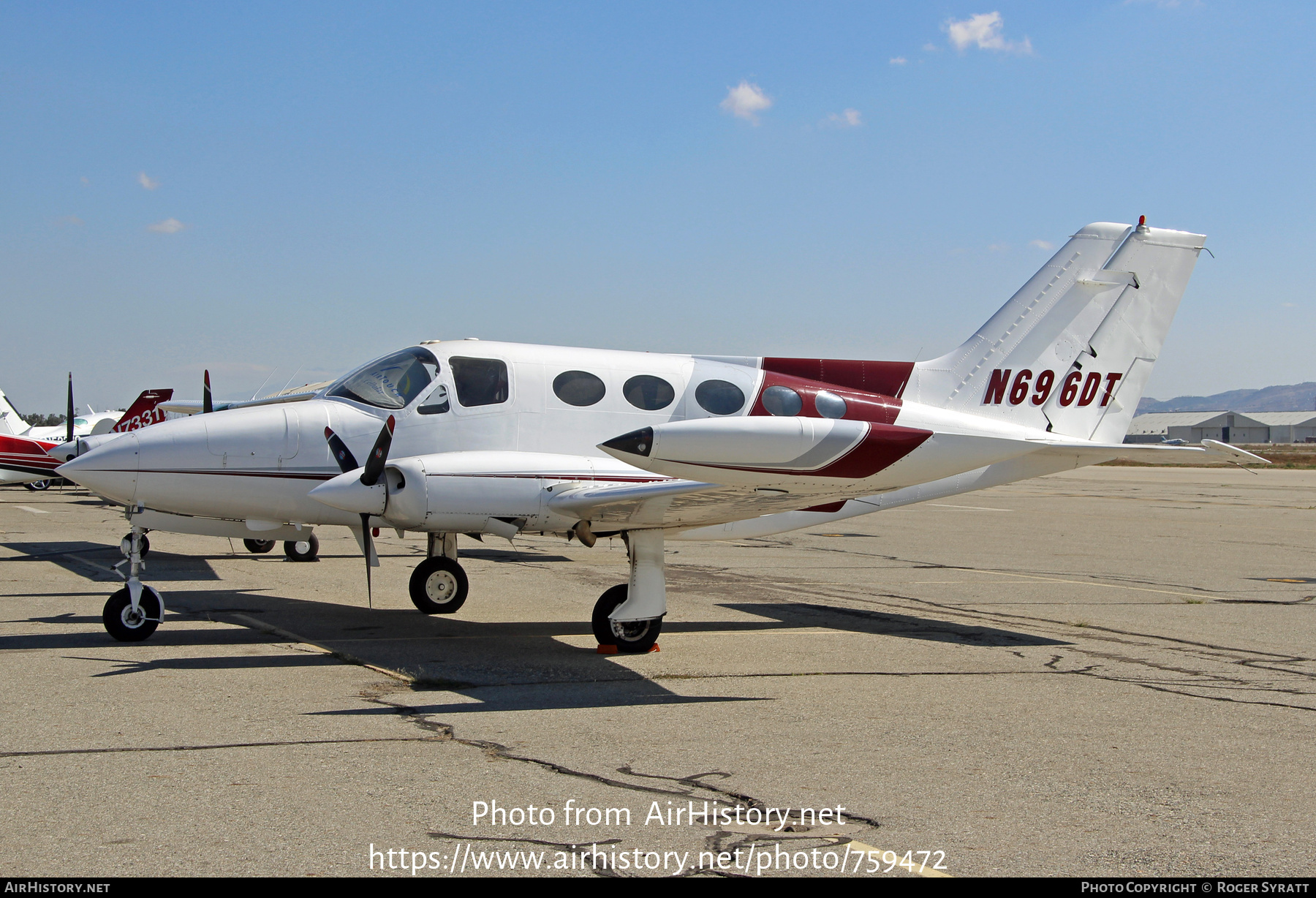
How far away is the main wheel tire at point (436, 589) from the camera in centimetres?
1114

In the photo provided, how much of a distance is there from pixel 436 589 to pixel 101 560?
26.2 ft

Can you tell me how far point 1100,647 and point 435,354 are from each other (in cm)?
686

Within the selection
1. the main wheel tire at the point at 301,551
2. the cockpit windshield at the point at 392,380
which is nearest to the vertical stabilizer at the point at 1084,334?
the cockpit windshield at the point at 392,380

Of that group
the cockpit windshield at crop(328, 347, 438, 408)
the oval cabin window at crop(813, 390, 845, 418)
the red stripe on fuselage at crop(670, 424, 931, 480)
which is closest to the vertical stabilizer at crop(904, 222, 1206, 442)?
the oval cabin window at crop(813, 390, 845, 418)

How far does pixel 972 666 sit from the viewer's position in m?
8.76

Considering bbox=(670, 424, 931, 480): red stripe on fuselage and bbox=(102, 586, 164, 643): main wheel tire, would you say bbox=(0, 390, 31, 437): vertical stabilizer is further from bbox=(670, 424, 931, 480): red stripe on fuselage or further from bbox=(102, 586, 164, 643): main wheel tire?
bbox=(670, 424, 931, 480): red stripe on fuselage

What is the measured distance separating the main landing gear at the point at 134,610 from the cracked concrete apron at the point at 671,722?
23 centimetres

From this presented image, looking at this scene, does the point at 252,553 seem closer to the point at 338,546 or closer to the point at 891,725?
the point at 338,546

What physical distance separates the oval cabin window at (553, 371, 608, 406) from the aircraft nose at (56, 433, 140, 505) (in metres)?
3.82

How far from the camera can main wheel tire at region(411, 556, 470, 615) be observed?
1114cm

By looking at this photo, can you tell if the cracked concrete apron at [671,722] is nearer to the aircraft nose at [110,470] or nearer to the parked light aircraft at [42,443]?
the aircraft nose at [110,470]

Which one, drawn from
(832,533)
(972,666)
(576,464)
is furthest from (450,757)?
(832,533)

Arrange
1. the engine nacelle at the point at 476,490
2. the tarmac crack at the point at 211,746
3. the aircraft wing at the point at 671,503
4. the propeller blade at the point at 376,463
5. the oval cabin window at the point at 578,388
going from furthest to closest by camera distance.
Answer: the oval cabin window at the point at 578,388, the engine nacelle at the point at 476,490, the propeller blade at the point at 376,463, the aircraft wing at the point at 671,503, the tarmac crack at the point at 211,746
